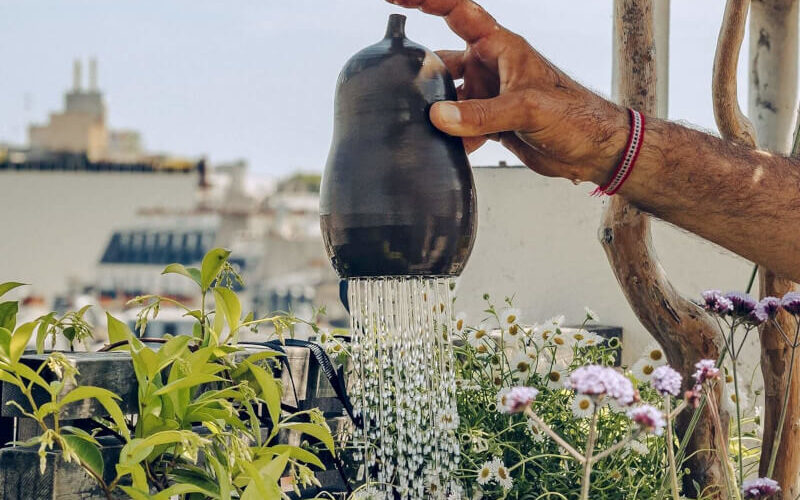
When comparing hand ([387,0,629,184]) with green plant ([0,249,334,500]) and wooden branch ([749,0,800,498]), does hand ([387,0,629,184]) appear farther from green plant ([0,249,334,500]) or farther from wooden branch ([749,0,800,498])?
wooden branch ([749,0,800,498])

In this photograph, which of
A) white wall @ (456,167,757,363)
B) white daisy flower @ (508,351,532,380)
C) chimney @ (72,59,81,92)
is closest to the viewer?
white daisy flower @ (508,351,532,380)

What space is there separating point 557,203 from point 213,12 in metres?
79.7

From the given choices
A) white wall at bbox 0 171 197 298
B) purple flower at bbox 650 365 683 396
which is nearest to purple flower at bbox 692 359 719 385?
purple flower at bbox 650 365 683 396

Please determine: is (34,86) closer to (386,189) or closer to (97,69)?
(97,69)

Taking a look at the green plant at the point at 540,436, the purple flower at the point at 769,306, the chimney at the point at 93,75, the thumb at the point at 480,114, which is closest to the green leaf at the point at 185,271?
the thumb at the point at 480,114

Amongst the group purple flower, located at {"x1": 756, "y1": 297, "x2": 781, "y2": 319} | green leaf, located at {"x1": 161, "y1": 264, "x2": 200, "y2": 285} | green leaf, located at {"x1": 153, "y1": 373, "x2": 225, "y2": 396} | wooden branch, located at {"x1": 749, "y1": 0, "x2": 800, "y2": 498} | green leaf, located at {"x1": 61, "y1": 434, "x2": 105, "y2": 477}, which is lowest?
green leaf, located at {"x1": 61, "y1": 434, "x2": 105, "y2": 477}

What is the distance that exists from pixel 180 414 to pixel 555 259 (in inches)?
86.8

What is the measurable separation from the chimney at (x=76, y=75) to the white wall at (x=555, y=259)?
62071mm

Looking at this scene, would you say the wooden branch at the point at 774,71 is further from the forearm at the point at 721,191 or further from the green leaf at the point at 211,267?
the green leaf at the point at 211,267

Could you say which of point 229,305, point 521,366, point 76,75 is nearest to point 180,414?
point 229,305

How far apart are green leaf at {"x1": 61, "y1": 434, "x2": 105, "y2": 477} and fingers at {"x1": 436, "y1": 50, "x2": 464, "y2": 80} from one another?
825 mm

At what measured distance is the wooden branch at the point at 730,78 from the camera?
2.33 m

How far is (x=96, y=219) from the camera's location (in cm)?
4678

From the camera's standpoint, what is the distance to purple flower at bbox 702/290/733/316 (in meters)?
1.79
